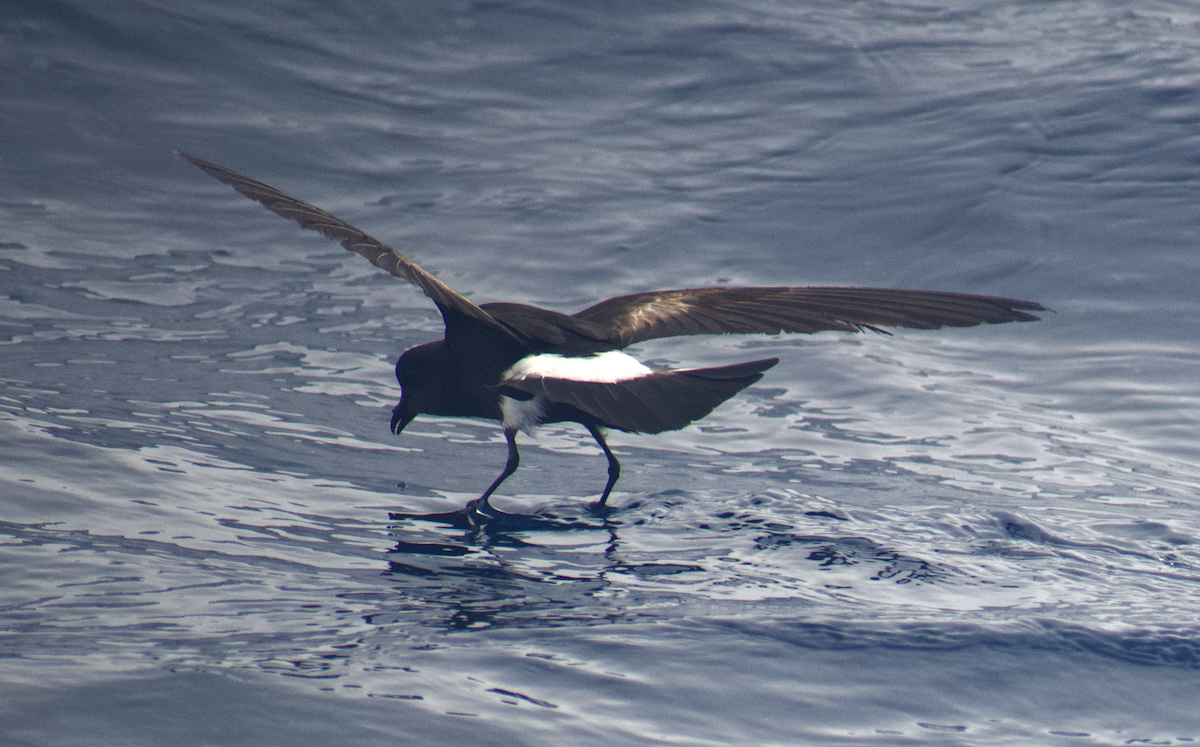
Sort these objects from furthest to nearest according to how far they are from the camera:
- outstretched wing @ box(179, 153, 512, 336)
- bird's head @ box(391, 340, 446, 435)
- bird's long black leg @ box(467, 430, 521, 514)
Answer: bird's head @ box(391, 340, 446, 435) < bird's long black leg @ box(467, 430, 521, 514) < outstretched wing @ box(179, 153, 512, 336)

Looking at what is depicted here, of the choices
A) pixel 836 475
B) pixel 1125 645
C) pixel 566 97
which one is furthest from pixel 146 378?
pixel 566 97

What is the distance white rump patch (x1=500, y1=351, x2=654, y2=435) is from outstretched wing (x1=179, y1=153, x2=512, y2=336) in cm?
15

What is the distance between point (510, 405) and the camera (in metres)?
4.81

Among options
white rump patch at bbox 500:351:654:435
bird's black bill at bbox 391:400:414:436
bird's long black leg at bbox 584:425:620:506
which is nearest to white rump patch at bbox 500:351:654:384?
white rump patch at bbox 500:351:654:435

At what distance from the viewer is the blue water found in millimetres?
3104

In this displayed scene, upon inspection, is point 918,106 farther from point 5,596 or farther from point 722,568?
point 5,596

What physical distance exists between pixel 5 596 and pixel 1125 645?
2982 mm

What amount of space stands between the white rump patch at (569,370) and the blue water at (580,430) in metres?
0.38

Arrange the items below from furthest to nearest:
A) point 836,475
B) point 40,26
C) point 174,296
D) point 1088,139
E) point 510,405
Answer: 1. point 40,26
2. point 1088,139
3. point 174,296
4. point 836,475
5. point 510,405

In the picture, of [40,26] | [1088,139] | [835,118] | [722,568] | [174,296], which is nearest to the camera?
[722,568]

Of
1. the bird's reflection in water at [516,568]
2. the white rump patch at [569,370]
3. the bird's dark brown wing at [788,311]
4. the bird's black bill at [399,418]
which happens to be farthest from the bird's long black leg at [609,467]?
the bird's black bill at [399,418]

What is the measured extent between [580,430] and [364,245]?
220cm

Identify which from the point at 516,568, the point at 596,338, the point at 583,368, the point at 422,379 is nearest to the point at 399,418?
the point at 422,379

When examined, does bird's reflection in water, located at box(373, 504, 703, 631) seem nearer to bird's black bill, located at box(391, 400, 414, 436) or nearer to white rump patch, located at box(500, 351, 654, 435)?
white rump patch, located at box(500, 351, 654, 435)
